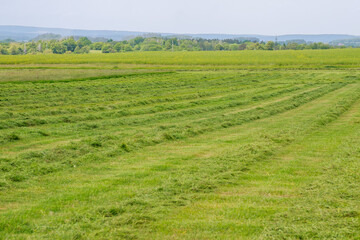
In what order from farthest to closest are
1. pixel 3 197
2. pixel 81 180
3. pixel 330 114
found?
pixel 330 114 → pixel 81 180 → pixel 3 197

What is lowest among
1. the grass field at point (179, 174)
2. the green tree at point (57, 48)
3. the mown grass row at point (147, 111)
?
the mown grass row at point (147, 111)

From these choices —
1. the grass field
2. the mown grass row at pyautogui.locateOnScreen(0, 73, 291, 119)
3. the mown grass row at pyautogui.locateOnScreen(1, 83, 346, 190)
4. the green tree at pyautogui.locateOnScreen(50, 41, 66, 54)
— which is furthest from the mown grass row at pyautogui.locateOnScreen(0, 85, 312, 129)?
the green tree at pyautogui.locateOnScreen(50, 41, 66, 54)

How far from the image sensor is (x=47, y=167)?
9.49m

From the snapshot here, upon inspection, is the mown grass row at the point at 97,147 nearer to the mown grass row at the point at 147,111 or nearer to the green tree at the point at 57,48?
the mown grass row at the point at 147,111

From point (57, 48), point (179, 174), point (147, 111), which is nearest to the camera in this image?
point (179, 174)

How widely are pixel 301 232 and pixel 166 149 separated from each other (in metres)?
6.43

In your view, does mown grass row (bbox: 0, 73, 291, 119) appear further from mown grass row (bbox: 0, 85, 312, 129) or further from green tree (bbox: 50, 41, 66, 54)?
green tree (bbox: 50, 41, 66, 54)

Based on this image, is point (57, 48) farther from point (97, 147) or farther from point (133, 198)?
point (133, 198)

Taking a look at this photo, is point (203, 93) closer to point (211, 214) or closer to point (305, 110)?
point (305, 110)

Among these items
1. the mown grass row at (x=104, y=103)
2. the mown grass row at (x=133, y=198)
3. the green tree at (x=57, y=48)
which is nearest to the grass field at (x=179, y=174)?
the mown grass row at (x=133, y=198)

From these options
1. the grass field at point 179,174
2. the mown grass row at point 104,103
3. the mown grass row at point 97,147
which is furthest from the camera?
the mown grass row at point 104,103

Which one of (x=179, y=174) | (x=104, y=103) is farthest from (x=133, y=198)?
(x=104, y=103)

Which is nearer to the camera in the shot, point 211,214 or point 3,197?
point 211,214

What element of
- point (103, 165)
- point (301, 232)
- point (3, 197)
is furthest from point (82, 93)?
point (301, 232)
